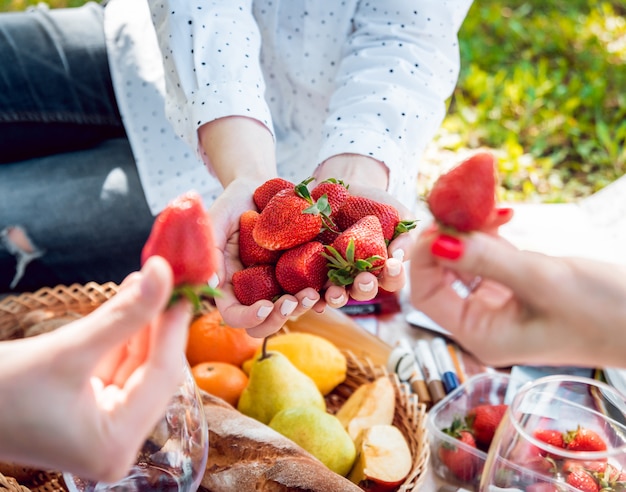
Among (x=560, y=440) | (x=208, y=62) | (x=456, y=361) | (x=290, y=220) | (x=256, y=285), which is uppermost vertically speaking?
(x=208, y=62)

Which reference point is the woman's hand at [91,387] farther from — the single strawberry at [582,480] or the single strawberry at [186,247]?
the single strawberry at [582,480]

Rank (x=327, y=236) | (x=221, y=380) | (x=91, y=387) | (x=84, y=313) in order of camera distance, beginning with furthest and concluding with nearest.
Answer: (x=84, y=313) → (x=221, y=380) → (x=327, y=236) → (x=91, y=387)

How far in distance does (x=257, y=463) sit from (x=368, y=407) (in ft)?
1.01

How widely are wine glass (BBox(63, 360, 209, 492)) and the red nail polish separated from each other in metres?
0.35

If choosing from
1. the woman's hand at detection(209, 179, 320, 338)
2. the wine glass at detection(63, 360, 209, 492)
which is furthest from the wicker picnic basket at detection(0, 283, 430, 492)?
the wine glass at detection(63, 360, 209, 492)

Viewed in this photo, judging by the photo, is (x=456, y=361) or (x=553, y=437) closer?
(x=553, y=437)

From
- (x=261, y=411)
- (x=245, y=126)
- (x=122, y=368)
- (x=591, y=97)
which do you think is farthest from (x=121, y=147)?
(x=591, y=97)

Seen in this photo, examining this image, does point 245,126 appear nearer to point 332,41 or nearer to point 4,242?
point 332,41

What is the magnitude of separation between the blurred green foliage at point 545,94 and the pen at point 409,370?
1173mm

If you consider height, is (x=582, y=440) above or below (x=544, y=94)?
above

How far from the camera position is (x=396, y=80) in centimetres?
141

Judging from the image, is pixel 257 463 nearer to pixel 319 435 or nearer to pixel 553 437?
pixel 319 435

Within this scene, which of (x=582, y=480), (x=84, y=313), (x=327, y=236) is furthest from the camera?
(x=84, y=313)

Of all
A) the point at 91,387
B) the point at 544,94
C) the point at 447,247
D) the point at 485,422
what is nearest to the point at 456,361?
the point at 485,422
